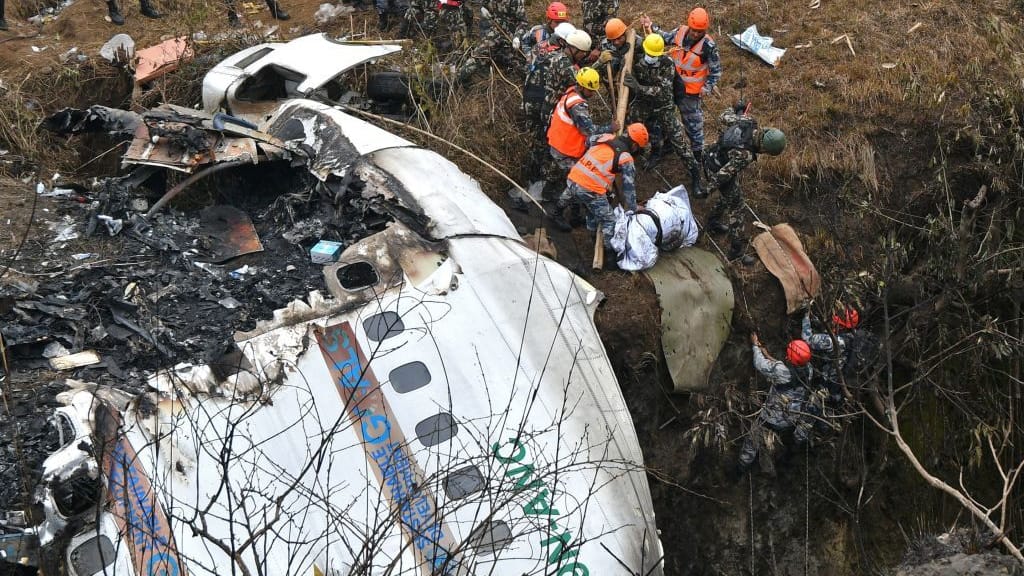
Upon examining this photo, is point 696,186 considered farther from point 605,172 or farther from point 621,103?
point 605,172

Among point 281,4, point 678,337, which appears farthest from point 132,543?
point 281,4

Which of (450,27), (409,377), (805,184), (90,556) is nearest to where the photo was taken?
(90,556)

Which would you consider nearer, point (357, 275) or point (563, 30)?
point (357, 275)

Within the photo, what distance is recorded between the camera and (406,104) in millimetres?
8438

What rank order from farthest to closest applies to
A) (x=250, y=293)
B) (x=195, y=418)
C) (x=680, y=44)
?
(x=680, y=44) → (x=250, y=293) → (x=195, y=418)

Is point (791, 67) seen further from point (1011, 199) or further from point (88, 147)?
point (88, 147)

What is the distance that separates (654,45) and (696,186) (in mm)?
1462

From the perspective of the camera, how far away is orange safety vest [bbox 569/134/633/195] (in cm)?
635

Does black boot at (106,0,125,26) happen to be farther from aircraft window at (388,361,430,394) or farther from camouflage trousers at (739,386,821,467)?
camouflage trousers at (739,386,821,467)

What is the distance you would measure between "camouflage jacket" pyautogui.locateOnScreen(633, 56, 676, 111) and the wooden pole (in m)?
0.11

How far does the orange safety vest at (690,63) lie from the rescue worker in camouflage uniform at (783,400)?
233cm

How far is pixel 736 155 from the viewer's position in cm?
675

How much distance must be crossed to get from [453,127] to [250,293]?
354cm

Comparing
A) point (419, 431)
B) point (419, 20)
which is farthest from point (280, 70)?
point (419, 431)
